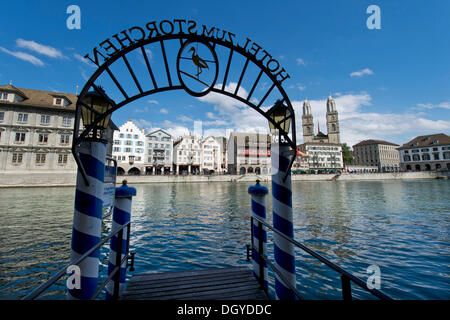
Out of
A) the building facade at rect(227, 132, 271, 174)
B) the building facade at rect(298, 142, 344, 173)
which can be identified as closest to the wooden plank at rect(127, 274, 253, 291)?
the building facade at rect(227, 132, 271, 174)

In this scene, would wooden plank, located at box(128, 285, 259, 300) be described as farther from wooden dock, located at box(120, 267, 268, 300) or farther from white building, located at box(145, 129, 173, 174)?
white building, located at box(145, 129, 173, 174)

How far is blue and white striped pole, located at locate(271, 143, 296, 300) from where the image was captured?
3365 mm

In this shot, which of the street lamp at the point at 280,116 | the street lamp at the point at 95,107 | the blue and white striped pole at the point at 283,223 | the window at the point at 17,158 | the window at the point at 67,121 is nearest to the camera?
the street lamp at the point at 95,107

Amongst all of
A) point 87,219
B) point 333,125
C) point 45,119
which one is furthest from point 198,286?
point 333,125

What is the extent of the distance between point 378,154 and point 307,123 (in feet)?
138

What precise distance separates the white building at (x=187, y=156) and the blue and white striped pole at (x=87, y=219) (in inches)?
2510

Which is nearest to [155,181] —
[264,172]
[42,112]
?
[42,112]

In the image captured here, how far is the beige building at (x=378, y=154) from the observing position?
4473 inches

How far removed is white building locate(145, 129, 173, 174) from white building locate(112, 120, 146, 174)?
2.28 m

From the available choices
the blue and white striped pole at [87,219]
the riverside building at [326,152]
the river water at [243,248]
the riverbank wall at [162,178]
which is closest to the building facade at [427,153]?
the riverbank wall at [162,178]

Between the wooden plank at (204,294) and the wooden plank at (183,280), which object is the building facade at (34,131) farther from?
the wooden plank at (204,294)

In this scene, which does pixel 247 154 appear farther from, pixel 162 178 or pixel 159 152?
pixel 162 178
